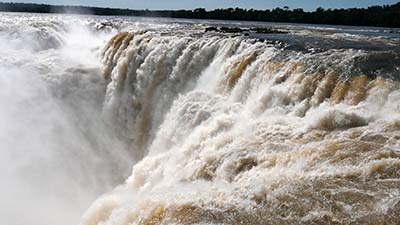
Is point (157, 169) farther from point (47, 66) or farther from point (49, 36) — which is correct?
point (49, 36)

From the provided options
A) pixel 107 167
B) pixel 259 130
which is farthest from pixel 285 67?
pixel 107 167

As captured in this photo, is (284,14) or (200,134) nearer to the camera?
(200,134)

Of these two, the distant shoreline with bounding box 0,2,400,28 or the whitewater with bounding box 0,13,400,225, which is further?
the distant shoreline with bounding box 0,2,400,28

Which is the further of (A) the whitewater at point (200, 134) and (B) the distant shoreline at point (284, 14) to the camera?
(B) the distant shoreline at point (284, 14)
